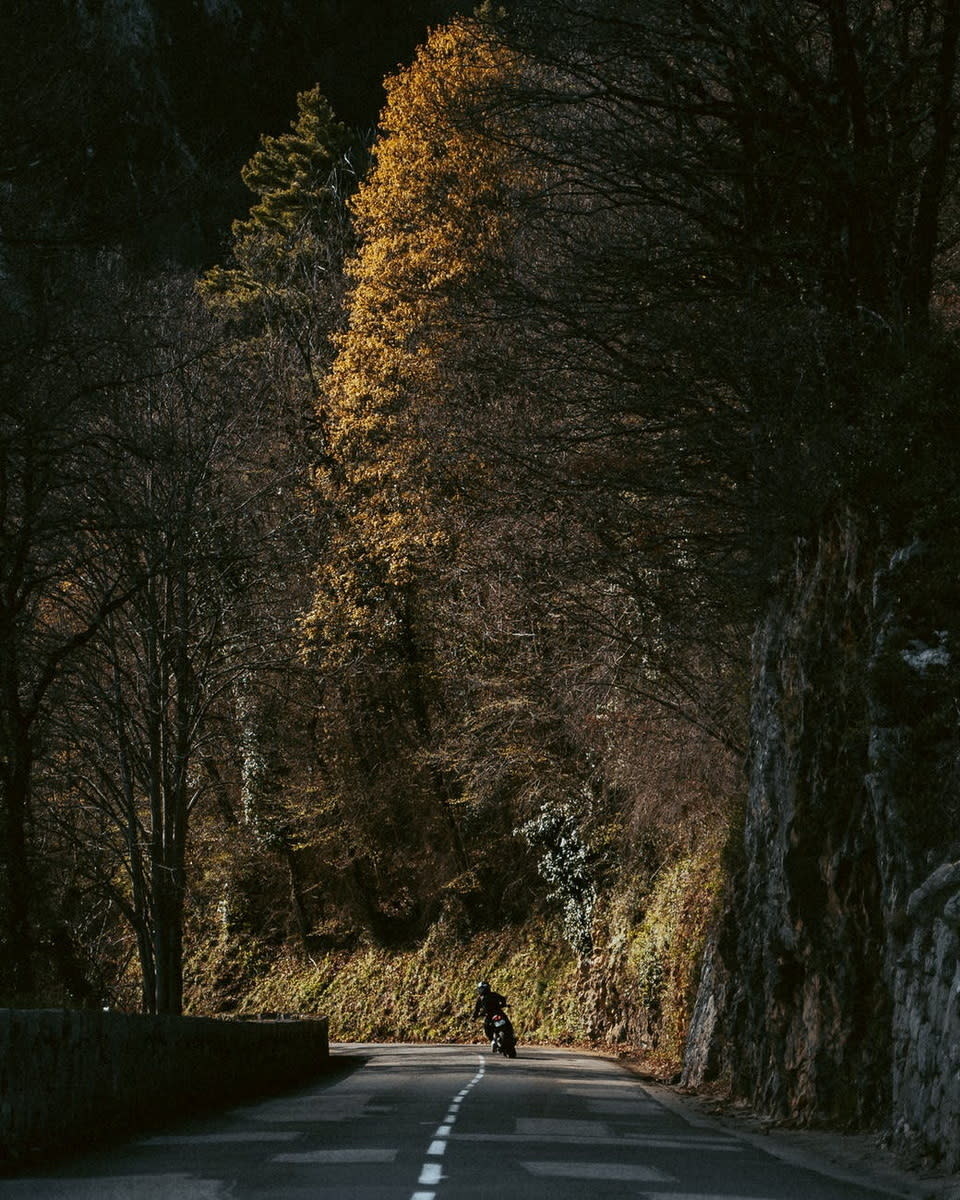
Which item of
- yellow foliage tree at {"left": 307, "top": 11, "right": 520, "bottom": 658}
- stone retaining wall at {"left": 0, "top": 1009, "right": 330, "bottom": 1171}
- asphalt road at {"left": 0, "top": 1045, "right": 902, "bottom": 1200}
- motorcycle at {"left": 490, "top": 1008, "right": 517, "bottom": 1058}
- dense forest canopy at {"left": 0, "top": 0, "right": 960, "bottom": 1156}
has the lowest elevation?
asphalt road at {"left": 0, "top": 1045, "right": 902, "bottom": 1200}

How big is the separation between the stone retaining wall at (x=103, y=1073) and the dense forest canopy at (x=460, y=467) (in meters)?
2.25

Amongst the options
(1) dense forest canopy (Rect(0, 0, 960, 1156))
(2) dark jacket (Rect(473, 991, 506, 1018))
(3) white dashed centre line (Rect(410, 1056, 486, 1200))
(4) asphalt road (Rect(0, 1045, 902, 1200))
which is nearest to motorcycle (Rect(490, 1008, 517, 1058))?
(2) dark jacket (Rect(473, 991, 506, 1018))

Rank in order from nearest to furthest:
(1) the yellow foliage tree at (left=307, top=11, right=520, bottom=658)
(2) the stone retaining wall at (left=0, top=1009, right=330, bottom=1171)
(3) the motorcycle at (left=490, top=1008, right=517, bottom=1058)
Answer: (2) the stone retaining wall at (left=0, top=1009, right=330, bottom=1171)
(3) the motorcycle at (left=490, top=1008, right=517, bottom=1058)
(1) the yellow foliage tree at (left=307, top=11, right=520, bottom=658)

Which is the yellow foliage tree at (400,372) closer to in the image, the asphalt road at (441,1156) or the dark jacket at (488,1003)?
the dark jacket at (488,1003)

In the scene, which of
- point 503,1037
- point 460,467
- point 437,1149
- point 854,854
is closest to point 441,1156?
point 437,1149

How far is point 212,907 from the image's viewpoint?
50.8 metres

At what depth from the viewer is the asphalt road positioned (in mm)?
10305

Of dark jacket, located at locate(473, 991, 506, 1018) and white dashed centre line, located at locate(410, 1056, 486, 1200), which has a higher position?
dark jacket, located at locate(473, 991, 506, 1018)

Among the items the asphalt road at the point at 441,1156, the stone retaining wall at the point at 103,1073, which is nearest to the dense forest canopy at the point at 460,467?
the stone retaining wall at the point at 103,1073

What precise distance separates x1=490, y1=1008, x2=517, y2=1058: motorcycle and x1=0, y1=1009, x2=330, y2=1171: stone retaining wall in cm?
1109

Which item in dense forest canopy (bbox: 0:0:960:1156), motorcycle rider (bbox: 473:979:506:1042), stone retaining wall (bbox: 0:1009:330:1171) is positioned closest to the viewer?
stone retaining wall (bbox: 0:1009:330:1171)

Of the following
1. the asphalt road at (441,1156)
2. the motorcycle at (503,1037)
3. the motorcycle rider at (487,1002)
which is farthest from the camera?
the motorcycle rider at (487,1002)

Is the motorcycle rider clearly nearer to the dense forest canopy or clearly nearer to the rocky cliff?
the dense forest canopy

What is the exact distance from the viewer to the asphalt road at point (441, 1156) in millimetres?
10305
